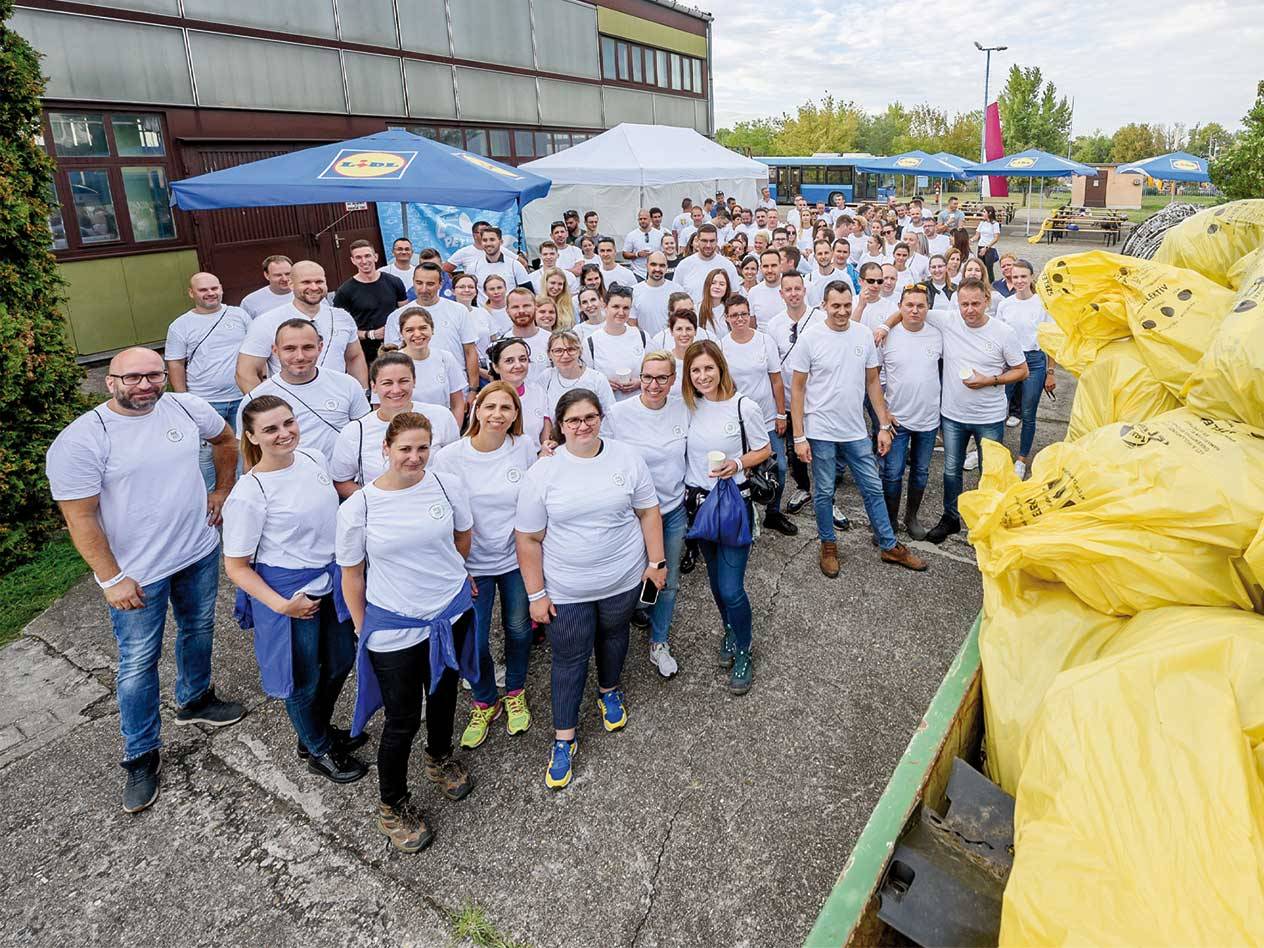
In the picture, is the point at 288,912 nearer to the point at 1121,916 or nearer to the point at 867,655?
the point at 1121,916

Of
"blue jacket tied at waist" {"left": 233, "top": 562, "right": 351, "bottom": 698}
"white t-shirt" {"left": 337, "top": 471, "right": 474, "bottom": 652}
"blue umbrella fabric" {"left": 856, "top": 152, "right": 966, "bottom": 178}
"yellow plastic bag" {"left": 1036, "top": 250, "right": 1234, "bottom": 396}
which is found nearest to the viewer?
"yellow plastic bag" {"left": 1036, "top": 250, "right": 1234, "bottom": 396}

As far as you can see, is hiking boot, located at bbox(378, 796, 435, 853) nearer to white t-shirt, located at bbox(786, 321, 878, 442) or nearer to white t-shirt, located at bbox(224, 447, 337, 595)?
white t-shirt, located at bbox(224, 447, 337, 595)

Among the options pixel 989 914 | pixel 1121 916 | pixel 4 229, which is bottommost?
pixel 989 914

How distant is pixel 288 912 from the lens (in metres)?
2.76

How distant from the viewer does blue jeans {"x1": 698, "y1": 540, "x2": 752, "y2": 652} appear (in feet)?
12.3

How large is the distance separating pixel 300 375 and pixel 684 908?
2.99 m

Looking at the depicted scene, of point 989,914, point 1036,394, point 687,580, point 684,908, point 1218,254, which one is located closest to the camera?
point 989,914

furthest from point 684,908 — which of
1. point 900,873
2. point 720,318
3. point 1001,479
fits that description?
point 720,318

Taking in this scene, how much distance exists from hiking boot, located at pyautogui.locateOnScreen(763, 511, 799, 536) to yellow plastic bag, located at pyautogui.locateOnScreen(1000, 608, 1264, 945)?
3.76 metres

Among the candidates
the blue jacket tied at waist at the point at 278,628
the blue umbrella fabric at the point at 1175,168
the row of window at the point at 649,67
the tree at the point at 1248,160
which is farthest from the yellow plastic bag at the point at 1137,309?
the blue umbrella fabric at the point at 1175,168

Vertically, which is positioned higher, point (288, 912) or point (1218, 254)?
point (1218, 254)

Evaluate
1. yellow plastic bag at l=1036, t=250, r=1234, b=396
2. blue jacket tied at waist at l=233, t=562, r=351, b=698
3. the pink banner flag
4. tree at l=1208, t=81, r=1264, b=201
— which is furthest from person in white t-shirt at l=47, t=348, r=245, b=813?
the pink banner flag

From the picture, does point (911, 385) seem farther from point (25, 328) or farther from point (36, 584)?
point (25, 328)

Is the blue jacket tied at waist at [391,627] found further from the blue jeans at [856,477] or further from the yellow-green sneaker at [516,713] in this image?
the blue jeans at [856,477]
